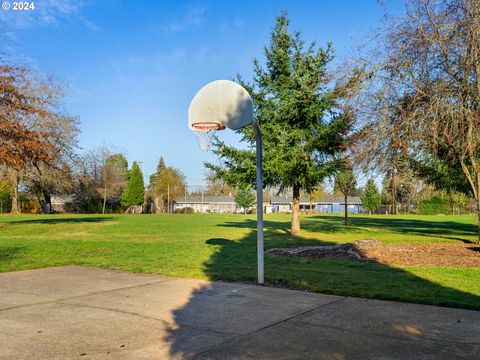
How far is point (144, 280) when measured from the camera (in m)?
8.36

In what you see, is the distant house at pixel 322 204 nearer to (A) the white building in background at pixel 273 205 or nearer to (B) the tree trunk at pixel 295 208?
(A) the white building in background at pixel 273 205

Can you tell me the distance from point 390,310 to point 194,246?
10282mm

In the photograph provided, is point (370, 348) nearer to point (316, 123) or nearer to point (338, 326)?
point (338, 326)

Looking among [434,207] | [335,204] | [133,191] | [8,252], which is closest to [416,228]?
[8,252]

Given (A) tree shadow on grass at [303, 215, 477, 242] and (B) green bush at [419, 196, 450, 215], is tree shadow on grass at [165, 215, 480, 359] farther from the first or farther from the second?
(B) green bush at [419, 196, 450, 215]

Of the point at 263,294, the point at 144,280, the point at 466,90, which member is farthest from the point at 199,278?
the point at 466,90

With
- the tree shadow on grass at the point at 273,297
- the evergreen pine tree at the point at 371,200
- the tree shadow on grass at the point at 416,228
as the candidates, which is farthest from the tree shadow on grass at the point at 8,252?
the evergreen pine tree at the point at 371,200

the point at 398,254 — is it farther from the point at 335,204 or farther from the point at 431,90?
the point at 335,204

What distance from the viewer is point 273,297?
265 inches

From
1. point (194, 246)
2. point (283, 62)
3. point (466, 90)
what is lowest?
point (194, 246)

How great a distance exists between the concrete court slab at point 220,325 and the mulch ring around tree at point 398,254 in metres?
5.15

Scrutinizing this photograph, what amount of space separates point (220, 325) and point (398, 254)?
8836mm

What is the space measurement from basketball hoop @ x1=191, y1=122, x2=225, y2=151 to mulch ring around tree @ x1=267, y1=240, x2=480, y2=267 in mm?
4260

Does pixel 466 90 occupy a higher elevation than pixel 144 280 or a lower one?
higher
